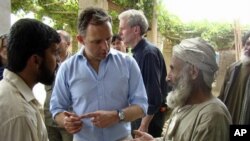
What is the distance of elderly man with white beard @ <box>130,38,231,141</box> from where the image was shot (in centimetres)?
176

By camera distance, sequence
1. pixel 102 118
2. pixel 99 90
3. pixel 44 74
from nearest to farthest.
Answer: pixel 44 74, pixel 102 118, pixel 99 90

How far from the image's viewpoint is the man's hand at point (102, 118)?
2.12 metres

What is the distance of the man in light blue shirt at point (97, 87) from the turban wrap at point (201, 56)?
0.48 m

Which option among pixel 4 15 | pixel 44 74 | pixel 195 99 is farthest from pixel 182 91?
pixel 4 15

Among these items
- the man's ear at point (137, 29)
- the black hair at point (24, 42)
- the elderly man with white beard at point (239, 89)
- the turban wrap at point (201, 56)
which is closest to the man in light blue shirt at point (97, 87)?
the turban wrap at point (201, 56)

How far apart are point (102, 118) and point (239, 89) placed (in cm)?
144

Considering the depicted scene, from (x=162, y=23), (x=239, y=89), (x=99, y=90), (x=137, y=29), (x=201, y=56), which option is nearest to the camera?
(x=201, y=56)

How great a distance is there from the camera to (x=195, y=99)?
197cm

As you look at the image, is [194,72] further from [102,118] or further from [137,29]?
[137,29]

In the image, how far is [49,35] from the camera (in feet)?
5.19

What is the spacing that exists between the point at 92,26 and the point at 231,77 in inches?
56.9

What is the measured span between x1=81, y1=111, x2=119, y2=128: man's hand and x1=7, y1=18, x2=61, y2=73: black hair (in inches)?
27.6

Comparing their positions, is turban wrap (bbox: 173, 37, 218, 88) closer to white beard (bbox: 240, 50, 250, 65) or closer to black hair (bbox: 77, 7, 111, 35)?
black hair (bbox: 77, 7, 111, 35)

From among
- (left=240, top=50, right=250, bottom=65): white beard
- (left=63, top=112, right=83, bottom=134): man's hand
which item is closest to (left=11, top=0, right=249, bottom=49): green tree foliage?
(left=240, top=50, right=250, bottom=65): white beard
